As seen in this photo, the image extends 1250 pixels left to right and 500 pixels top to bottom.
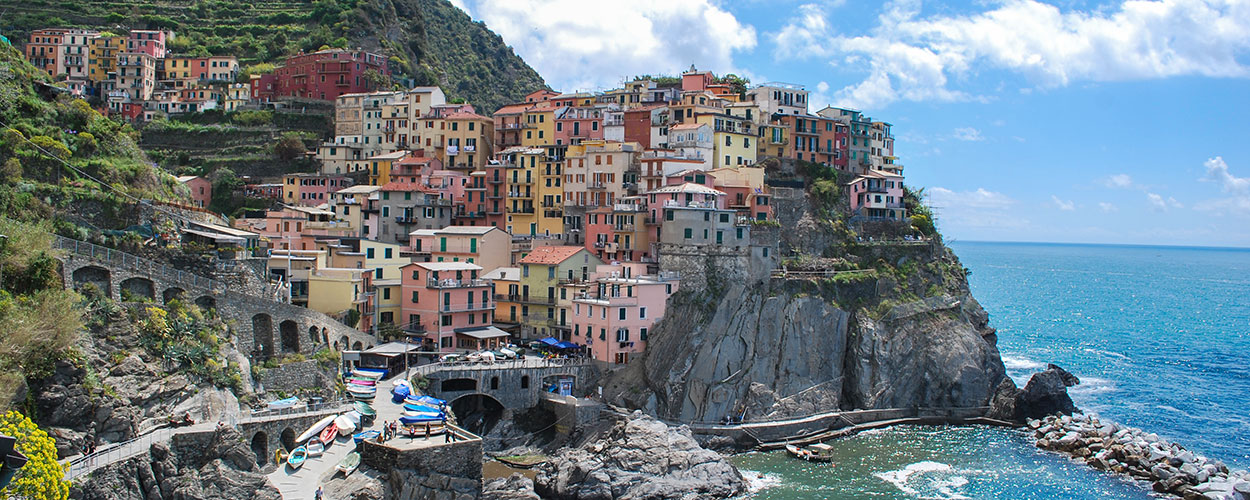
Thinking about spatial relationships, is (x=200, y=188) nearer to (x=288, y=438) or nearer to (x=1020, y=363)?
(x=288, y=438)

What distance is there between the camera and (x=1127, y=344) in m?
107

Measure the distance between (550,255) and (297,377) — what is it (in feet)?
76.4

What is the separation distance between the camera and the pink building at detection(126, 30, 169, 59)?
106 metres

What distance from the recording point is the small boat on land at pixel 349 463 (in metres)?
40.4

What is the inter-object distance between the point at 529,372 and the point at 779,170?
28842mm

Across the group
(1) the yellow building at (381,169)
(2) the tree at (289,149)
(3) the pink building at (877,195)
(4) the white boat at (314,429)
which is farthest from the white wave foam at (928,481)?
(2) the tree at (289,149)

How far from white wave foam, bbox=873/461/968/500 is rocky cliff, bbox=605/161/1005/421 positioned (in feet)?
29.2

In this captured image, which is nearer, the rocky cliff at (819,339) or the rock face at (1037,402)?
the rocky cliff at (819,339)

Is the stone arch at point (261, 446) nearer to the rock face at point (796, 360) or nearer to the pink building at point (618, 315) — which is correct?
the rock face at point (796, 360)

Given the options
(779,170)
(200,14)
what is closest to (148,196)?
(779,170)

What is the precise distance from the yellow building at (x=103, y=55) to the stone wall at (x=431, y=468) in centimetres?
7937

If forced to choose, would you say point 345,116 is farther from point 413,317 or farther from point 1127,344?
point 1127,344

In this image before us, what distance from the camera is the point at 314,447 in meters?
42.2

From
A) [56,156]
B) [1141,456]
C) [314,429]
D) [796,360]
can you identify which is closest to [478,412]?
[314,429]
